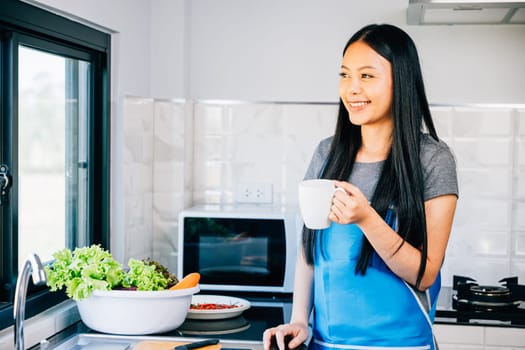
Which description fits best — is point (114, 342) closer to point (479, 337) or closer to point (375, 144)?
point (375, 144)

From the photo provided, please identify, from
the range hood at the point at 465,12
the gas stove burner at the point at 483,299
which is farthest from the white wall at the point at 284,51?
the gas stove burner at the point at 483,299

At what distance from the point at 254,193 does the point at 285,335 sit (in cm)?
135

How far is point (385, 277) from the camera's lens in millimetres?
1767

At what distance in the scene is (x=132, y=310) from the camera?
2123mm

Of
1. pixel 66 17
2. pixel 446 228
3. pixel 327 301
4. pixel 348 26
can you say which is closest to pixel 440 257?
pixel 446 228

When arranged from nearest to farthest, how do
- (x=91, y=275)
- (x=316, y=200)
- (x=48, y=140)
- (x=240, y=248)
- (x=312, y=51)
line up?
1. (x=316, y=200)
2. (x=91, y=275)
3. (x=48, y=140)
4. (x=240, y=248)
5. (x=312, y=51)

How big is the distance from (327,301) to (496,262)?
1.37 meters

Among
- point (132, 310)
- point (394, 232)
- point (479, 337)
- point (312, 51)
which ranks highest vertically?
point (312, 51)

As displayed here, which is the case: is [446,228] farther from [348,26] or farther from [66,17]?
[348,26]

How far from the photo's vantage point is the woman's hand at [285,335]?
1730mm

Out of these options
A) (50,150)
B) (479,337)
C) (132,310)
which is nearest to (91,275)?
(132,310)

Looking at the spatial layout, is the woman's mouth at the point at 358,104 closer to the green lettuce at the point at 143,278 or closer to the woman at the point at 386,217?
the woman at the point at 386,217

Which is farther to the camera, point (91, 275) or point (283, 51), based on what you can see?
point (283, 51)

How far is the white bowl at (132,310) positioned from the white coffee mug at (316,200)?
75 cm
